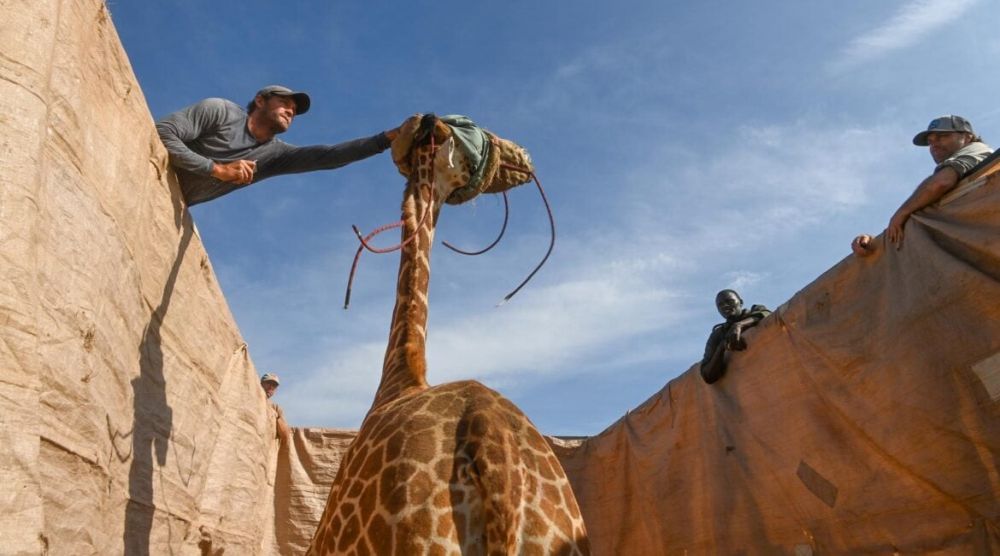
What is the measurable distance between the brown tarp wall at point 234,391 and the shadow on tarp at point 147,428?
0.05ft

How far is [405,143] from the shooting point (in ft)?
17.5

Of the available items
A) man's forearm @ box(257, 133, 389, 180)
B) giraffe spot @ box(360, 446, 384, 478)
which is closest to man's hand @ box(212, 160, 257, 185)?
man's forearm @ box(257, 133, 389, 180)

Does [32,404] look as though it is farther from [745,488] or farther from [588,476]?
[588,476]

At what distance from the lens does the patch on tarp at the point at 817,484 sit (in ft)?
16.5

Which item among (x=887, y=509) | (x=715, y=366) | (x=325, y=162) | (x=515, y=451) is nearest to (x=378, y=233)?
(x=325, y=162)

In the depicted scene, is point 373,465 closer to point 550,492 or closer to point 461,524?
point 461,524

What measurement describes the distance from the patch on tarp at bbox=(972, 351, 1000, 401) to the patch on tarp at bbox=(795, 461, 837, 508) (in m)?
1.38

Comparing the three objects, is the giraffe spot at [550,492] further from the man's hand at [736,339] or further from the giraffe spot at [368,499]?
the man's hand at [736,339]

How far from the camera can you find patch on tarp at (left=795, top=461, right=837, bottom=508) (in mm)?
5023

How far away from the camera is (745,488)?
589 cm

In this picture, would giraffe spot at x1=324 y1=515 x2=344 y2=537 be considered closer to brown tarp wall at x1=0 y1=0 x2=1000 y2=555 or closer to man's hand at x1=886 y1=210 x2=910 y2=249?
brown tarp wall at x1=0 y1=0 x2=1000 y2=555

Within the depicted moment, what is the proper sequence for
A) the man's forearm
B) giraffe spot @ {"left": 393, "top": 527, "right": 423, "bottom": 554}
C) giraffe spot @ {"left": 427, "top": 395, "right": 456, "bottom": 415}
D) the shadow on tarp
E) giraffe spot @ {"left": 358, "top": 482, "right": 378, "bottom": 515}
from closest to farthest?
giraffe spot @ {"left": 393, "top": 527, "right": 423, "bottom": 554} → giraffe spot @ {"left": 358, "top": 482, "right": 378, "bottom": 515} → giraffe spot @ {"left": 427, "top": 395, "right": 456, "bottom": 415} → the shadow on tarp → the man's forearm

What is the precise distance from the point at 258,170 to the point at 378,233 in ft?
2.81

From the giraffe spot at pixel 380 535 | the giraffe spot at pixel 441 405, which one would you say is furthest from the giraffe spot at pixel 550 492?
the giraffe spot at pixel 380 535
